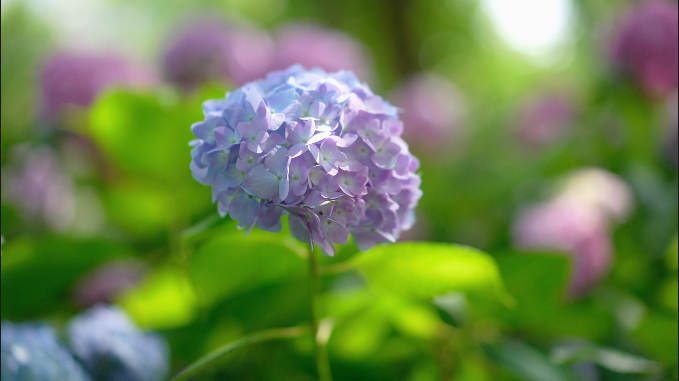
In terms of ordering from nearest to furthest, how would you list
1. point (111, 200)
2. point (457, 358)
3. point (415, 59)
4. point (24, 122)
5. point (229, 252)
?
1. point (229, 252)
2. point (457, 358)
3. point (111, 200)
4. point (24, 122)
5. point (415, 59)

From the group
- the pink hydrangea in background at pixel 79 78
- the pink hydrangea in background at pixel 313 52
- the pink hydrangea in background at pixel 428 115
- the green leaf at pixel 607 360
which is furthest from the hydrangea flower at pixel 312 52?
the green leaf at pixel 607 360

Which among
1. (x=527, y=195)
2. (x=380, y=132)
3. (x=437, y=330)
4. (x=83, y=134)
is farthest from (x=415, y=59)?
(x=380, y=132)

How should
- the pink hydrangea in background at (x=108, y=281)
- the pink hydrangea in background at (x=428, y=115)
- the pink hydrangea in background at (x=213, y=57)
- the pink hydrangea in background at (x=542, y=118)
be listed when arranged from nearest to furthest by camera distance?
1. the pink hydrangea in background at (x=108, y=281)
2. the pink hydrangea in background at (x=213, y=57)
3. the pink hydrangea in background at (x=542, y=118)
4. the pink hydrangea in background at (x=428, y=115)

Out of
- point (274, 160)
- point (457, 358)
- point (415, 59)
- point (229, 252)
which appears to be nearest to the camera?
point (274, 160)

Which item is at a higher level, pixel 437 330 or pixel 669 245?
pixel 669 245

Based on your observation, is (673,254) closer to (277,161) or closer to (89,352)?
(277,161)

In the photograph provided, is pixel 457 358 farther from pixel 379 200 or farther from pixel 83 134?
pixel 83 134

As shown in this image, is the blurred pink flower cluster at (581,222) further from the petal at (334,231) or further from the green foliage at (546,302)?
the petal at (334,231)
